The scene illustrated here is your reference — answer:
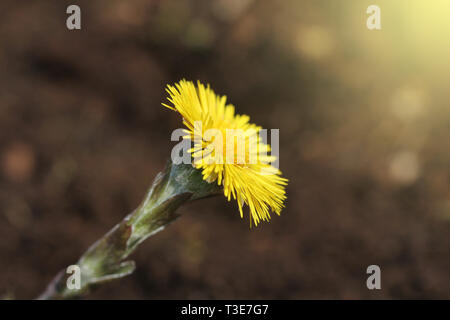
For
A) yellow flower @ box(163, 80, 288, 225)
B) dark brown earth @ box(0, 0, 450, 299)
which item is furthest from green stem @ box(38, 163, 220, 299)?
dark brown earth @ box(0, 0, 450, 299)

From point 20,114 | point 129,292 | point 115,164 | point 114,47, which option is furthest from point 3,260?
point 114,47

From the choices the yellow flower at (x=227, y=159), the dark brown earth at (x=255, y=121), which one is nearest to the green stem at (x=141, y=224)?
the yellow flower at (x=227, y=159)

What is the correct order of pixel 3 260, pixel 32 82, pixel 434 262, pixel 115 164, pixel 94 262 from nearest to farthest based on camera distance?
pixel 94 262 → pixel 3 260 → pixel 434 262 → pixel 115 164 → pixel 32 82

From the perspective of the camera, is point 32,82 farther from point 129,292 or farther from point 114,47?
point 129,292

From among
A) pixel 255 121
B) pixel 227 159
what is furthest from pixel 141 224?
pixel 255 121

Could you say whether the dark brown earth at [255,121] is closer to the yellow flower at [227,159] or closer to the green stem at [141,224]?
the green stem at [141,224]

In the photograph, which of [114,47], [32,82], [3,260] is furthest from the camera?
[114,47]

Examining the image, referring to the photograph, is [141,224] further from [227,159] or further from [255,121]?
[255,121]
